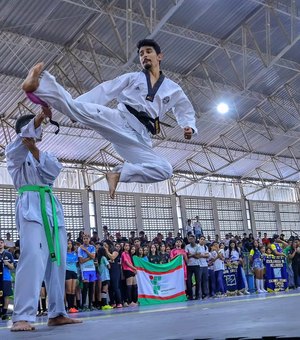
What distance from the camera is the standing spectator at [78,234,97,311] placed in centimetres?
1046

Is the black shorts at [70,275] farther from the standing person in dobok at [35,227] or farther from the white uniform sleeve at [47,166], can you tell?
the white uniform sleeve at [47,166]

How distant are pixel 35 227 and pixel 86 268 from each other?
682cm

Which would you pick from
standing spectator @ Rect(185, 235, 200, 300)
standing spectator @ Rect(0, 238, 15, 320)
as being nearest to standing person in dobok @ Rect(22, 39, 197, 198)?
standing spectator @ Rect(0, 238, 15, 320)

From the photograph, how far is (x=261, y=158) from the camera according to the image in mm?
27641

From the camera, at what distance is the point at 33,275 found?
3.77 m

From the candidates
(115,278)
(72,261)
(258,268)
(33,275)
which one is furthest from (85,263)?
(33,275)

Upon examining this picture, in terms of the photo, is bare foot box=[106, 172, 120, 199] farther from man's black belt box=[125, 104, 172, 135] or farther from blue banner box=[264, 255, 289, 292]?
blue banner box=[264, 255, 289, 292]

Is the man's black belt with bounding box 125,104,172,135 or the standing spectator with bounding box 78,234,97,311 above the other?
the man's black belt with bounding box 125,104,172,135

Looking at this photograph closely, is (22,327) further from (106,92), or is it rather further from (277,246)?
(277,246)

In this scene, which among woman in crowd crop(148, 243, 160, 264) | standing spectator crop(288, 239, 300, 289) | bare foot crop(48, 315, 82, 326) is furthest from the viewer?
standing spectator crop(288, 239, 300, 289)

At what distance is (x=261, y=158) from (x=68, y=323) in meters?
24.8

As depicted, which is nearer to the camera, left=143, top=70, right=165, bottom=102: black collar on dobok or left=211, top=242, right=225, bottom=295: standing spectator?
left=143, top=70, right=165, bottom=102: black collar on dobok

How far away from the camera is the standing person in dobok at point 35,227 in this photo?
3.76 metres

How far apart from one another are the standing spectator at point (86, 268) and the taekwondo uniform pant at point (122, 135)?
6.37 metres
